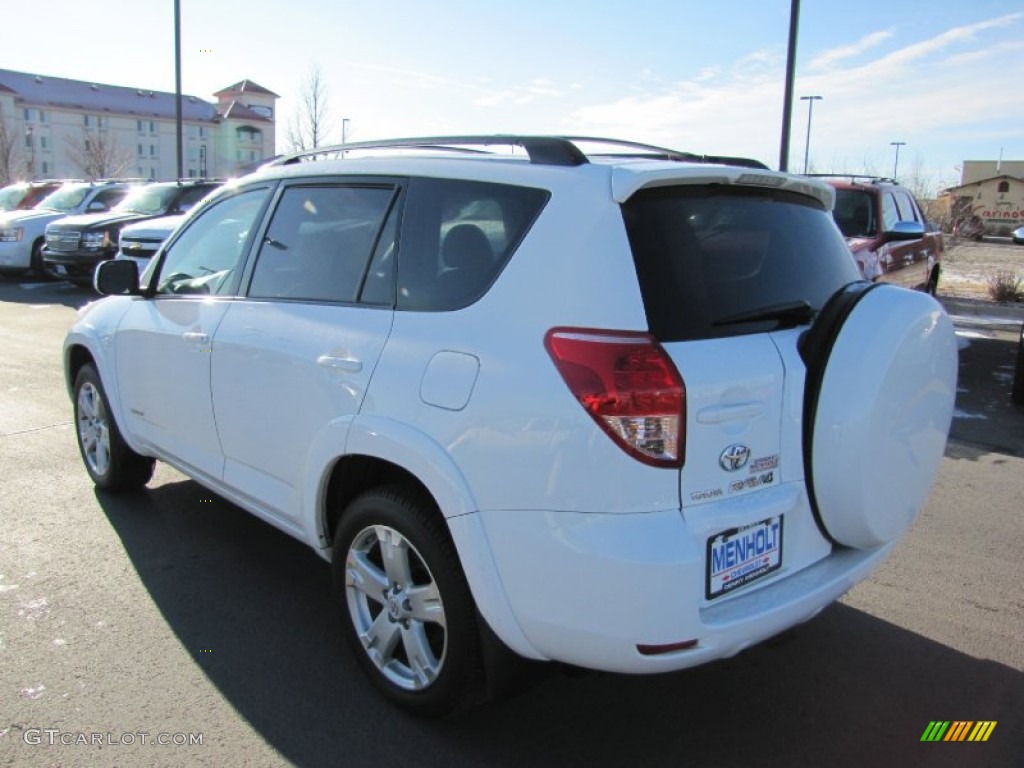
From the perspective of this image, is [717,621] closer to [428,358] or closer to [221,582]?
[428,358]

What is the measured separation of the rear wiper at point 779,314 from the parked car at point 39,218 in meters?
17.0

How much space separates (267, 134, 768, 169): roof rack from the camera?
8.95 feet

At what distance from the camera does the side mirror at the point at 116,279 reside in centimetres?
441

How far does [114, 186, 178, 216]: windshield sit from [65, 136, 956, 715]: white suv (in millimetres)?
12799

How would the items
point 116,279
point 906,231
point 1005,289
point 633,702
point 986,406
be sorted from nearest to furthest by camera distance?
point 633,702
point 116,279
point 986,406
point 906,231
point 1005,289

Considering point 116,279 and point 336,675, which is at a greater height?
point 116,279

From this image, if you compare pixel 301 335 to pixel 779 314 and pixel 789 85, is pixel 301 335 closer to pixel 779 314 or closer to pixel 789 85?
pixel 779 314

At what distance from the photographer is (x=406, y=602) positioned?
287cm

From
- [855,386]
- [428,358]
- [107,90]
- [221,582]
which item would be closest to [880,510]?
[855,386]

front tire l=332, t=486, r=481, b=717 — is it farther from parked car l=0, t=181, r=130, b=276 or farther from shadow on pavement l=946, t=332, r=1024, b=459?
parked car l=0, t=181, r=130, b=276

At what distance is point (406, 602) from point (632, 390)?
114 centimetres

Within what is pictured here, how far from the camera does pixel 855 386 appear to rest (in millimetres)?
2568

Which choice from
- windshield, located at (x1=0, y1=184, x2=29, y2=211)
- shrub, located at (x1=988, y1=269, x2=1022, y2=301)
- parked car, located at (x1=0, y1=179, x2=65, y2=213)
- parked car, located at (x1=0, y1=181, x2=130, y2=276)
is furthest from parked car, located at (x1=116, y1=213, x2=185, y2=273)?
shrub, located at (x1=988, y1=269, x2=1022, y2=301)

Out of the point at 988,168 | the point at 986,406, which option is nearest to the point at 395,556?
the point at 986,406
